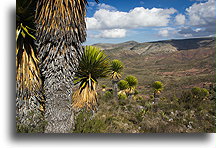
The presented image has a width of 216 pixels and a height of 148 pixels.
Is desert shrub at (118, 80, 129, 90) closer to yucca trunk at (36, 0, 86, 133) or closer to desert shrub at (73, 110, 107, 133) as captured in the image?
desert shrub at (73, 110, 107, 133)

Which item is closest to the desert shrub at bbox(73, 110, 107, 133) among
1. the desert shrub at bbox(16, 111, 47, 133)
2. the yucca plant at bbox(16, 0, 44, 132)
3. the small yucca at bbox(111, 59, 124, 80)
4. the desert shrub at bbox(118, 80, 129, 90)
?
the desert shrub at bbox(16, 111, 47, 133)

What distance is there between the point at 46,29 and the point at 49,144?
2.54 meters

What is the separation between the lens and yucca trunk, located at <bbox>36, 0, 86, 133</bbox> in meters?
3.59

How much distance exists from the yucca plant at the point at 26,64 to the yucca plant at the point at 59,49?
282mm

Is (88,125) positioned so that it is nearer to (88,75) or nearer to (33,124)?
(33,124)

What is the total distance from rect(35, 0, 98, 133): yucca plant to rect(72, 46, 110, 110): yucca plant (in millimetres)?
1070

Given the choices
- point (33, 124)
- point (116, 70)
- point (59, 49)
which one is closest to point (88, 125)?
point (33, 124)

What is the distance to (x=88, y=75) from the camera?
Answer: 5.19 metres

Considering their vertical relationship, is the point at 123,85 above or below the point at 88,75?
below

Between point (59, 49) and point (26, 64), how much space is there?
0.92 metres

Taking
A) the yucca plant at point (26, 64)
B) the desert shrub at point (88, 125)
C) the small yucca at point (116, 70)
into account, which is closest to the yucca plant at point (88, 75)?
the desert shrub at point (88, 125)

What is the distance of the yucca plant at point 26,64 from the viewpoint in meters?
3.93

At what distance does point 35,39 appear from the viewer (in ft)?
12.7

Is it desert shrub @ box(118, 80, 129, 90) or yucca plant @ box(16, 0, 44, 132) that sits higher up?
yucca plant @ box(16, 0, 44, 132)
